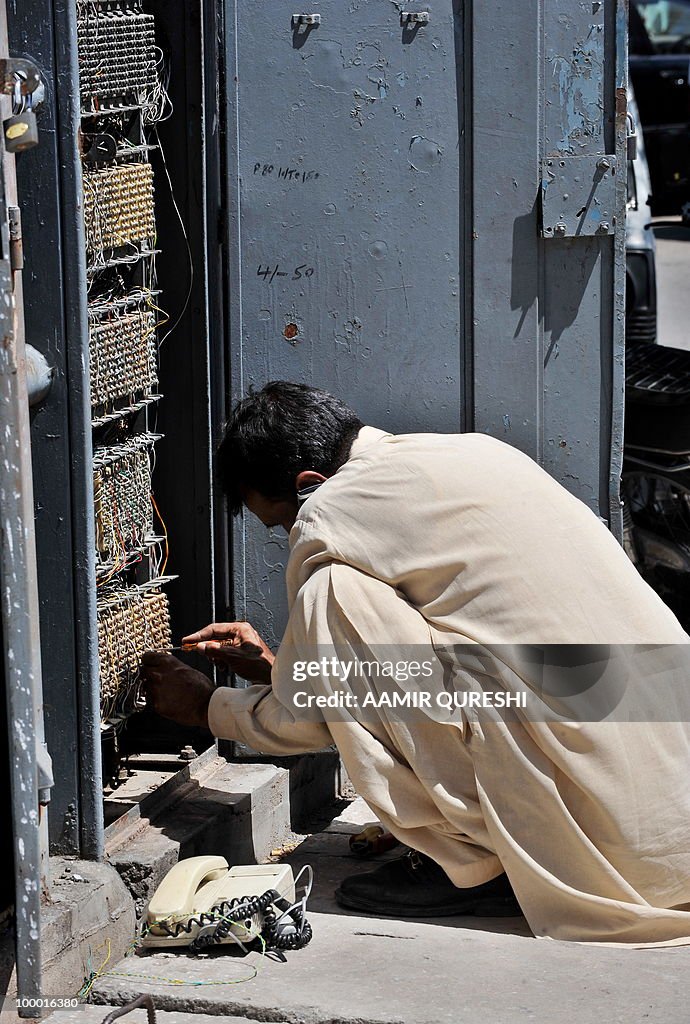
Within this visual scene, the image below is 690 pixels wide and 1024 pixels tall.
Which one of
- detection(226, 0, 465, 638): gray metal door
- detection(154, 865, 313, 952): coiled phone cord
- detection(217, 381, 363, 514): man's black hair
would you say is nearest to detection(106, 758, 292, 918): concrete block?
detection(154, 865, 313, 952): coiled phone cord

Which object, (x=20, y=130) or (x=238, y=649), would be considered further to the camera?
(x=238, y=649)

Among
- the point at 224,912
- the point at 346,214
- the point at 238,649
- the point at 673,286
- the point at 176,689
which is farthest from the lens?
the point at 673,286

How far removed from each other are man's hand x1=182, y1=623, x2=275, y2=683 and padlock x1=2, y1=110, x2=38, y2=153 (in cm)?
132

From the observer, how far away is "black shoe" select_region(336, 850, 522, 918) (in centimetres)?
309

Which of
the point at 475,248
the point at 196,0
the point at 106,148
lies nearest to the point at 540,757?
the point at 475,248

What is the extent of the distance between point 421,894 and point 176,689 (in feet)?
2.44

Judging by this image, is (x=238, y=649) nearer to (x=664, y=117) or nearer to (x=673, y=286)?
(x=673, y=286)

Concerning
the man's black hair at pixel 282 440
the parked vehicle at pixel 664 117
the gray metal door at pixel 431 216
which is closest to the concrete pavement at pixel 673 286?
the parked vehicle at pixel 664 117

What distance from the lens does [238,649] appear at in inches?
134

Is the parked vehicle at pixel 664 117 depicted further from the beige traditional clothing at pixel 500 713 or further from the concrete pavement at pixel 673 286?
the beige traditional clothing at pixel 500 713

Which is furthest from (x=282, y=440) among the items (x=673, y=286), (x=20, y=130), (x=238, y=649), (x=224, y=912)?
(x=673, y=286)

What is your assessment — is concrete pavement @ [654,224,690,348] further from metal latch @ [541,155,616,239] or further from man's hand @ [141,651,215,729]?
man's hand @ [141,651,215,729]

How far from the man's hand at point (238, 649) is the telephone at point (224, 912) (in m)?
0.56

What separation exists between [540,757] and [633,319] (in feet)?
19.4
